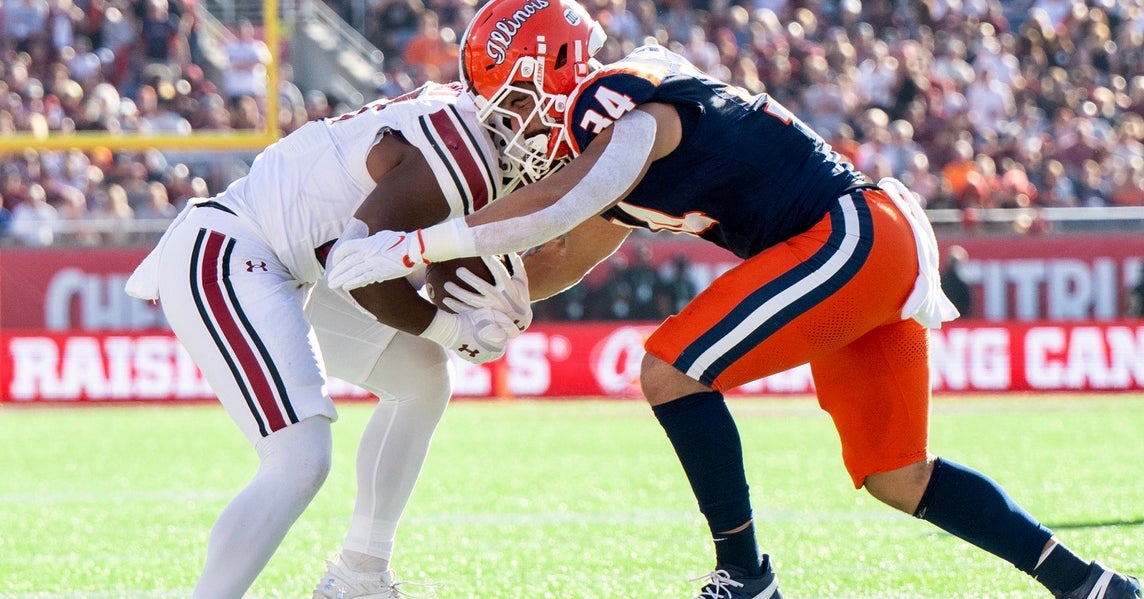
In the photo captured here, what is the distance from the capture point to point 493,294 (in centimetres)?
395

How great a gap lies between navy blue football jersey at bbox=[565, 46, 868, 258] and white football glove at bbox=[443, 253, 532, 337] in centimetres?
42

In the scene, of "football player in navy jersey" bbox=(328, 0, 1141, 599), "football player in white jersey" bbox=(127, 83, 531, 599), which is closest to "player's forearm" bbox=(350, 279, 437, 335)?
"football player in white jersey" bbox=(127, 83, 531, 599)

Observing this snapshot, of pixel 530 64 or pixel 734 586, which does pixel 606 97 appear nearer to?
pixel 530 64

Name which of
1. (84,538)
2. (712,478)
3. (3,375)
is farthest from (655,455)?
(3,375)

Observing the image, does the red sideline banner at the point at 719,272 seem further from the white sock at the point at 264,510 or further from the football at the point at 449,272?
the white sock at the point at 264,510

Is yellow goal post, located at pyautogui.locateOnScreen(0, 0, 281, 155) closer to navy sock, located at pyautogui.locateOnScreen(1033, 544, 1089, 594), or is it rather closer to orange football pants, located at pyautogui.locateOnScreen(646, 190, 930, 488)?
orange football pants, located at pyautogui.locateOnScreen(646, 190, 930, 488)

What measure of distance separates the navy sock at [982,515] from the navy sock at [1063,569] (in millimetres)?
27

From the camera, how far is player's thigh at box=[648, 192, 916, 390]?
3.48 metres

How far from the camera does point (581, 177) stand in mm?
3428

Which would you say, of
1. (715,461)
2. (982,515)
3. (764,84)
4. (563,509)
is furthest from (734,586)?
(764,84)

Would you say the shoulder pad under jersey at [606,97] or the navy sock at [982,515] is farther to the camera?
the navy sock at [982,515]

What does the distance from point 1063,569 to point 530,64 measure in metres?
1.80

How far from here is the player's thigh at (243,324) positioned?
3559 mm

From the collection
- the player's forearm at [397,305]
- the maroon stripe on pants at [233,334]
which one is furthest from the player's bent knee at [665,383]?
the maroon stripe on pants at [233,334]
